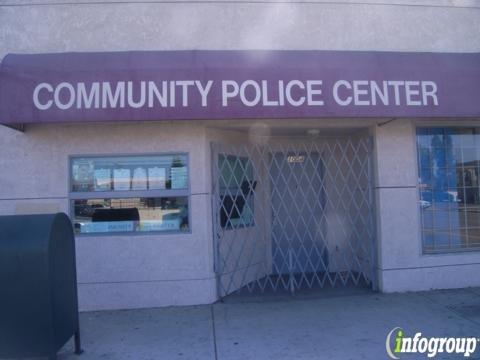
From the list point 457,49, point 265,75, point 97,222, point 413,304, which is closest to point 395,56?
point 457,49

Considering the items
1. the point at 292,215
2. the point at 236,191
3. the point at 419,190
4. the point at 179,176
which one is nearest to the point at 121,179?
the point at 179,176

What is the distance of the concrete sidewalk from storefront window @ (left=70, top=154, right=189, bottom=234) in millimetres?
1349

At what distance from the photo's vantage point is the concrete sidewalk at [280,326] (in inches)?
201

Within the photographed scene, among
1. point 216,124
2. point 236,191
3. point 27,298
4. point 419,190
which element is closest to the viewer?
point 27,298

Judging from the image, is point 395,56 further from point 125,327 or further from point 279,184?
point 125,327

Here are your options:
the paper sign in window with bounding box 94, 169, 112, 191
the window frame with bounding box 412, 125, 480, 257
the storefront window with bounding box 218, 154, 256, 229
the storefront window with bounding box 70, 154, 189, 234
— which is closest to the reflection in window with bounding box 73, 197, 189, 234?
the storefront window with bounding box 70, 154, 189, 234

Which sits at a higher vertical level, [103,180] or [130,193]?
[103,180]

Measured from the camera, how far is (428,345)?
5109mm

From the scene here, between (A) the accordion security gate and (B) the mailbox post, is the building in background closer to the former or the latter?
(A) the accordion security gate

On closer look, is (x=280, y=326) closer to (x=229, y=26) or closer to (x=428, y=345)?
(x=428, y=345)

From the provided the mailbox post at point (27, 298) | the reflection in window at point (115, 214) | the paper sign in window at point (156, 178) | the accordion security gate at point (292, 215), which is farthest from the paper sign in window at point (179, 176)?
the mailbox post at point (27, 298)

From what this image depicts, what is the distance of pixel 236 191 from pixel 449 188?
12.3ft

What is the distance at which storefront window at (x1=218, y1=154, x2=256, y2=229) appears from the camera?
7.64 metres

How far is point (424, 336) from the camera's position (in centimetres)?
536
